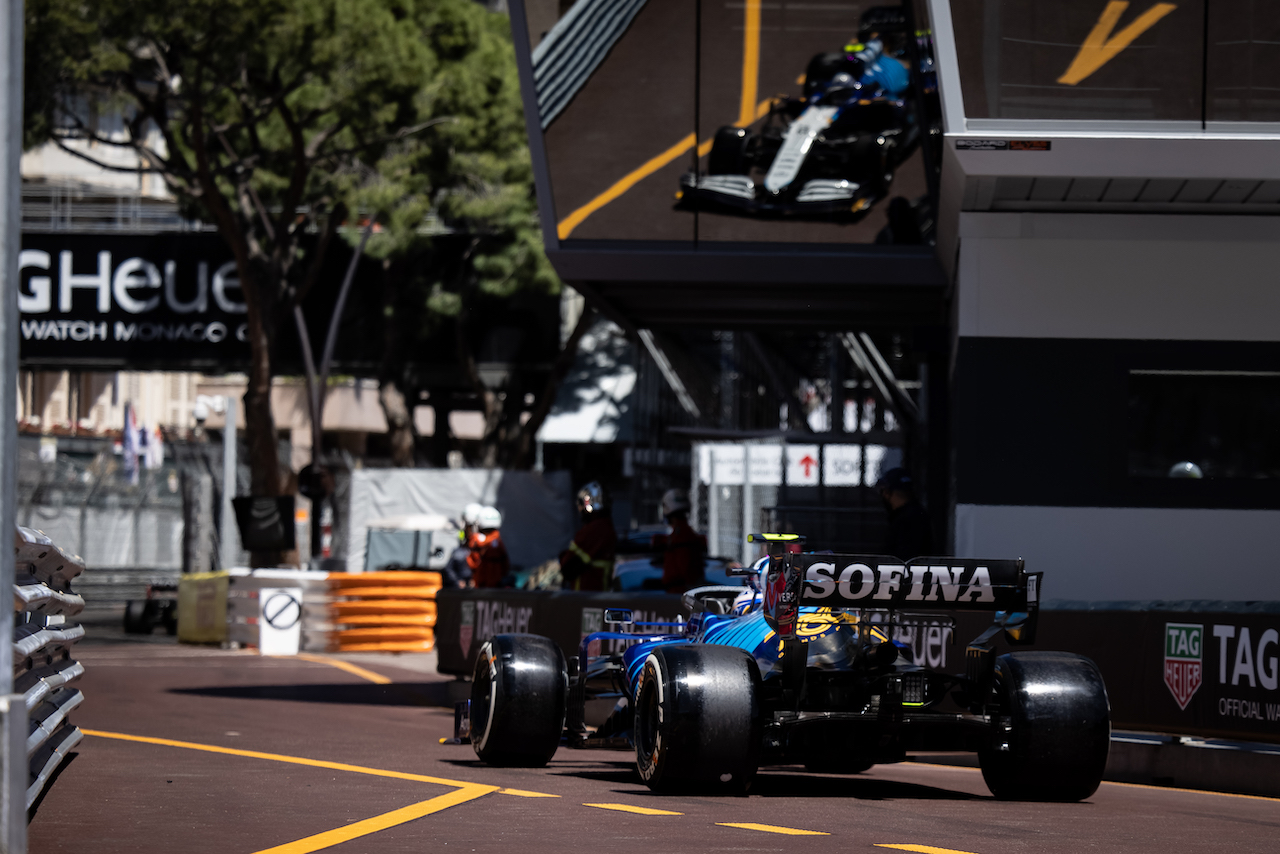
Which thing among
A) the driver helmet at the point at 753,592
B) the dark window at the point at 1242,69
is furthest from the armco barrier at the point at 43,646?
the dark window at the point at 1242,69

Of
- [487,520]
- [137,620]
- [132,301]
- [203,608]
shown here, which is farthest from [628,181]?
[132,301]

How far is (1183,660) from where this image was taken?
10578 mm

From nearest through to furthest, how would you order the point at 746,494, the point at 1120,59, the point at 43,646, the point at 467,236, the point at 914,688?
the point at 43,646
the point at 914,688
the point at 1120,59
the point at 746,494
the point at 467,236

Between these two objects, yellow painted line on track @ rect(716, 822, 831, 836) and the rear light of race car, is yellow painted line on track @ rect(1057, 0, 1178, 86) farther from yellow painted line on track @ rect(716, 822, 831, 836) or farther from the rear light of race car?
yellow painted line on track @ rect(716, 822, 831, 836)

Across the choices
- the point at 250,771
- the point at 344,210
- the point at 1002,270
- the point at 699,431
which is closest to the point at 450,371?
the point at 344,210

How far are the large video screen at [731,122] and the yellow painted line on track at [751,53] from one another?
1cm

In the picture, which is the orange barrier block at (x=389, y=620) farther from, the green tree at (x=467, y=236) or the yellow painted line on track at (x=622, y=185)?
the green tree at (x=467, y=236)

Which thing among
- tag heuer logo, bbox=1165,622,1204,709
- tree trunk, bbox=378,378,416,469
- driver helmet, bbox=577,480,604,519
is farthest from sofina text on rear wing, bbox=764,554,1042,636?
tree trunk, bbox=378,378,416,469

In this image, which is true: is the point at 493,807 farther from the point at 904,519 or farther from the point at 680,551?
the point at 680,551

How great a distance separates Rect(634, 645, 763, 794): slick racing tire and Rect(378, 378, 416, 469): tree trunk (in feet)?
99.5

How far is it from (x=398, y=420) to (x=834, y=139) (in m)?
22.0

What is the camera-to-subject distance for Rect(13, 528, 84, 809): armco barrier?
23.0ft

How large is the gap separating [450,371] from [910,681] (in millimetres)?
33334

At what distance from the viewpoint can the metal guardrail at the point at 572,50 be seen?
675 inches
